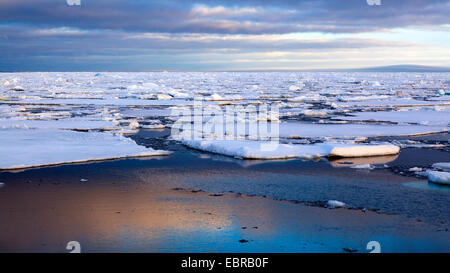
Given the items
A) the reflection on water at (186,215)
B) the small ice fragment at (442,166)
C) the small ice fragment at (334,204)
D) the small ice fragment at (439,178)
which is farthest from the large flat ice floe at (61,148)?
the small ice fragment at (442,166)

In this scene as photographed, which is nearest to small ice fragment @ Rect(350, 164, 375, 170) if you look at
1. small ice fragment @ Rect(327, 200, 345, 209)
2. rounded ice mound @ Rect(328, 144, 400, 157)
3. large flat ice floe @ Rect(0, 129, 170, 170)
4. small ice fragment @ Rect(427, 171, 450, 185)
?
rounded ice mound @ Rect(328, 144, 400, 157)

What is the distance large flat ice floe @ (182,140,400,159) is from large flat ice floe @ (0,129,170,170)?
1.40 meters

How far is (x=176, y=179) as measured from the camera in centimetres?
817

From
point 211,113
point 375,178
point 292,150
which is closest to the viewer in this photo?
point 375,178

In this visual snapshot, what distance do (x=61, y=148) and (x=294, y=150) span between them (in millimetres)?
4989

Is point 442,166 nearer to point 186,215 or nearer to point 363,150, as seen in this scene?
point 363,150

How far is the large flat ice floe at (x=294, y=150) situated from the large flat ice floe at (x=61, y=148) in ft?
4.61

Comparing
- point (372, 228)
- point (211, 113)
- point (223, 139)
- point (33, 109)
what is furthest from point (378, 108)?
point (372, 228)

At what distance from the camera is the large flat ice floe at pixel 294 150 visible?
9.88m

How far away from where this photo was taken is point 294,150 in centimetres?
1013
